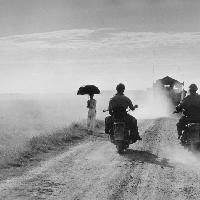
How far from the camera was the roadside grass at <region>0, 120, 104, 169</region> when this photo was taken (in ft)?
46.9

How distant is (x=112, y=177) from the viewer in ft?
35.8

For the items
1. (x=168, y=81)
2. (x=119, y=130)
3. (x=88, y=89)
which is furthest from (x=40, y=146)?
(x=168, y=81)

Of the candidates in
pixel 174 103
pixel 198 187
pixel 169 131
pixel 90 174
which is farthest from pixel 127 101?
pixel 174 103

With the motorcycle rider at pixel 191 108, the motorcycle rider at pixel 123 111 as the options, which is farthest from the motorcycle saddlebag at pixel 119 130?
the motorcycle rider at pixel 191 108

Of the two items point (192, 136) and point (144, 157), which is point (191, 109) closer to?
point (192, 136)

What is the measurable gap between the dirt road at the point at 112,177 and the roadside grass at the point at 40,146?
3.34 feet

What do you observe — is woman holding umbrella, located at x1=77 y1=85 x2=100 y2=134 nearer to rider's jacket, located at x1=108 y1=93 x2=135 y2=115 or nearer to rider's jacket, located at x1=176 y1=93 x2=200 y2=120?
rider's jacket, located at x1=108 y1=93 x2=135 y2=115

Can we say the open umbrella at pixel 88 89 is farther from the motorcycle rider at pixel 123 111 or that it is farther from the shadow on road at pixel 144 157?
the motorcycle rider at pixel 123 111

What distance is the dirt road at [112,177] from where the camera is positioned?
359 inches

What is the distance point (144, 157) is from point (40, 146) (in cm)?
477

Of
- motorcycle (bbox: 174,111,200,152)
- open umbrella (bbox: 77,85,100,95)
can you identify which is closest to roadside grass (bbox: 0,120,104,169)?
open umbrella (bbox: 77,85,100,95)

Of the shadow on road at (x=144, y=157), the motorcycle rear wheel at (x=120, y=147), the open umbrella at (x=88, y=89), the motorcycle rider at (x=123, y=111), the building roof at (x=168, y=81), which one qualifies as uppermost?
the building roof at (x=168, y=81)

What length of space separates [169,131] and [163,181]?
46.0 feet

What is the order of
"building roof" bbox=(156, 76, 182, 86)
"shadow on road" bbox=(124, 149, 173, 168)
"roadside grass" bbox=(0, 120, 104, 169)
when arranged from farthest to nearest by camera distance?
"building roof" bbox=(156, 76, 182, 86), "roadside grass" bbox=(0, 120, 104, 169), "shadow on road" bbox=(124, 149, 173, 168)
